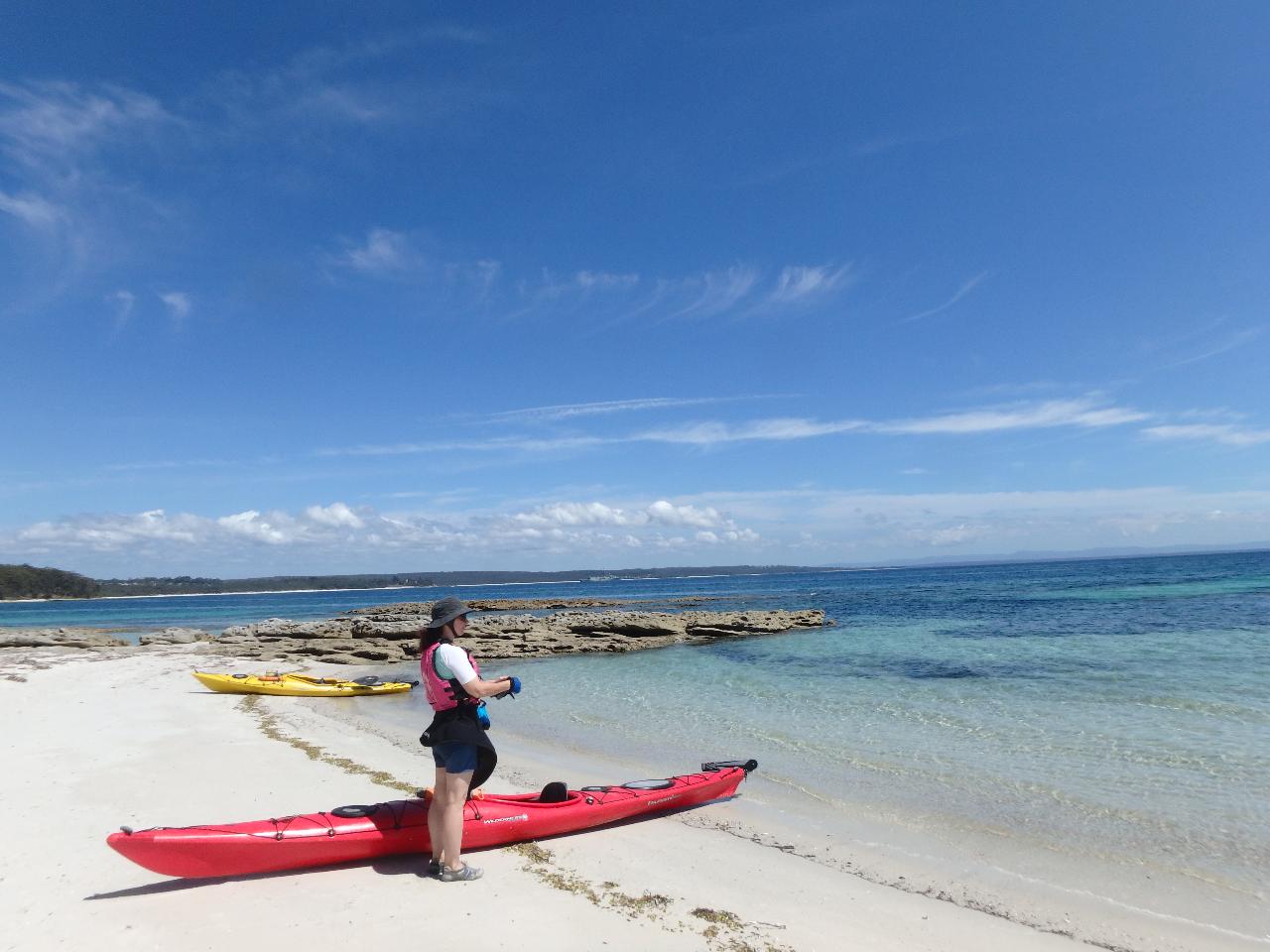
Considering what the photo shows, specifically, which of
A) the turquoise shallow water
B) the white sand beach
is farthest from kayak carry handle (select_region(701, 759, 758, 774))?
the turquoise shallow water

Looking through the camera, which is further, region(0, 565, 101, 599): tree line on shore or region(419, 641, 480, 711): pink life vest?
region(0, 565, 101, 599): tree line on shore

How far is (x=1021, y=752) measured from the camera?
1100cm

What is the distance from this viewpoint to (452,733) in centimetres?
598

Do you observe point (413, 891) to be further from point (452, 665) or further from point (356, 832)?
point (452, 665)

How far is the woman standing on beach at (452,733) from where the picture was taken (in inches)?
234

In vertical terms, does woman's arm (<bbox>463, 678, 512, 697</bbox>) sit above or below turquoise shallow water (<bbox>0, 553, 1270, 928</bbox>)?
above

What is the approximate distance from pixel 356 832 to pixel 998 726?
36.3ft

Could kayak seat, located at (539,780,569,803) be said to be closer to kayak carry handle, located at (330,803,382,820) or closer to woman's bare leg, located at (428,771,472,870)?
woman's bare leg, located at (428,771,472,870)

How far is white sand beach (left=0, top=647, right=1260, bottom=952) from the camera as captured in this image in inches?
204

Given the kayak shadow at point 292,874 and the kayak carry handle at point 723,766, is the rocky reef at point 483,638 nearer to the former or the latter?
the kayak carry handle at point 723,766

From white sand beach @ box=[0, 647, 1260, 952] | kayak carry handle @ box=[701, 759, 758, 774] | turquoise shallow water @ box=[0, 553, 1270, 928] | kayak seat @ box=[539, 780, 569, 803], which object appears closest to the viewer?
white sand beach @ box=[0, 647, 1260, 952]

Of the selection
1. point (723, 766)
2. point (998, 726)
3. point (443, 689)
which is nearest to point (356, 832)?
point (443, 689)

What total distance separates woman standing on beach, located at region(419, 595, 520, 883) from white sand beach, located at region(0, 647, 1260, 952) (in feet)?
0.90

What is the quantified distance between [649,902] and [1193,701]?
1345 cm
